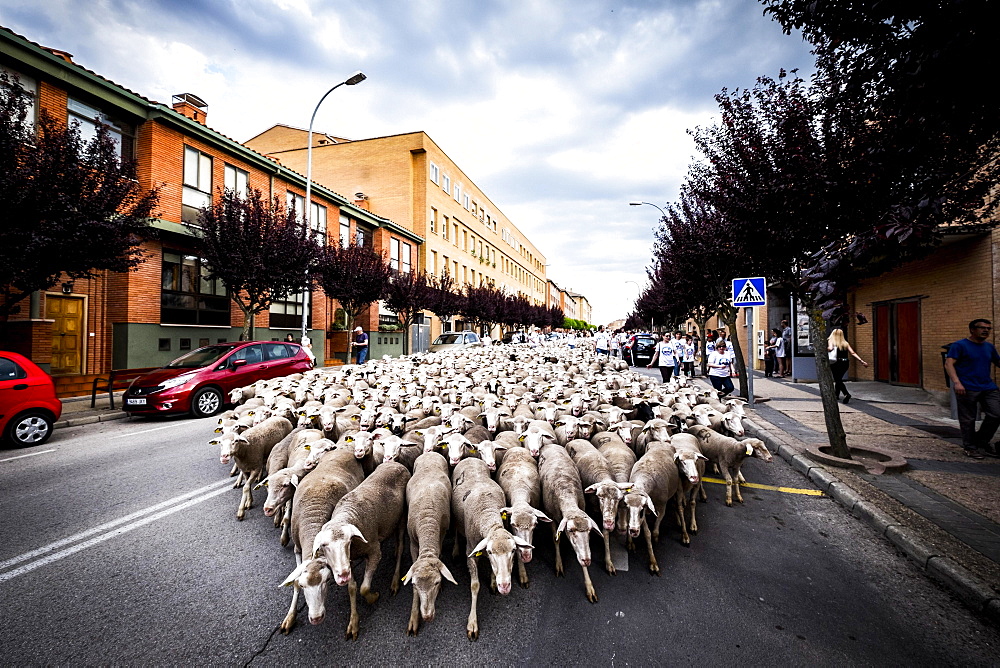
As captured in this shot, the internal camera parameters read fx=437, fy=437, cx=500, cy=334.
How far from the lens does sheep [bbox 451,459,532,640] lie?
9.75ft

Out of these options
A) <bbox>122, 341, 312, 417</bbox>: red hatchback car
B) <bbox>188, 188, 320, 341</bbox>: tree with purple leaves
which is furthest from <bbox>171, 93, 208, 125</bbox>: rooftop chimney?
<bbox>122, 341, 312, 417</bbox>: red hatchback car

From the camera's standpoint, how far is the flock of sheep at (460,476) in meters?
3.11

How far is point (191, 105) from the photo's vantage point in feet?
66.1

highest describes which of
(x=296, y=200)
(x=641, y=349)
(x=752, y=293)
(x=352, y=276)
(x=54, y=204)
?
(x=296, y=200)

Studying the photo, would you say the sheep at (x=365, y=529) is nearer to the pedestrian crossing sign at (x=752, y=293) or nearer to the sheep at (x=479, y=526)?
the sheep at (x=479, y=526)

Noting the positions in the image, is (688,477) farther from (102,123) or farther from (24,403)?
(102,123)

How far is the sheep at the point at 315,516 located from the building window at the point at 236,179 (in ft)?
60.7

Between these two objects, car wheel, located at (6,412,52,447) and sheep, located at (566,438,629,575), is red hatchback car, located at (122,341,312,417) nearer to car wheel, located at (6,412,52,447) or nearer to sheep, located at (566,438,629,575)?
Answer: car wheel, located at (6,412,52,447)

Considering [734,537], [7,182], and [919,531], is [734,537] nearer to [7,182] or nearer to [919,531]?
[919,531]

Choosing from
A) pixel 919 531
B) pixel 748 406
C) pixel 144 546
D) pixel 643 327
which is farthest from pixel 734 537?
pixel 643 327

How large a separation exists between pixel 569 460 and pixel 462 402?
10.6ft

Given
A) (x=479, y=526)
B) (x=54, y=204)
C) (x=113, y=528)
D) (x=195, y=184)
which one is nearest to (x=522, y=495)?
(x=479, y=526)

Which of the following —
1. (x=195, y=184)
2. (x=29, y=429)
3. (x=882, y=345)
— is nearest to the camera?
(x=29, y=429)

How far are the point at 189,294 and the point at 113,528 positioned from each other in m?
14.8
